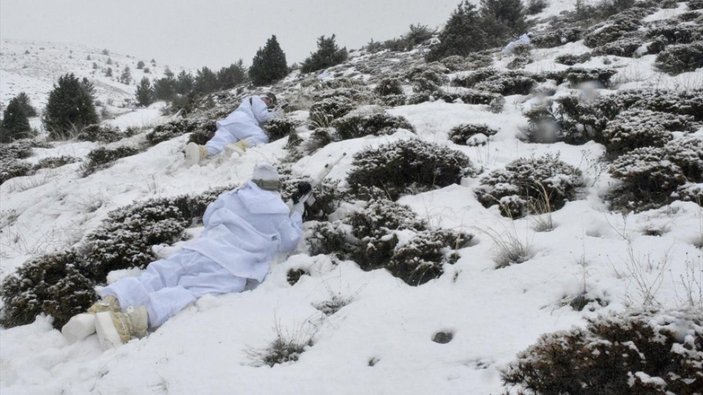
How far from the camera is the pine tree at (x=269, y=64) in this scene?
17.3 metres

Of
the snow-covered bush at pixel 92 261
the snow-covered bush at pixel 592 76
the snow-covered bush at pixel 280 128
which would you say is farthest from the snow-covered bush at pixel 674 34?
the snow-covered bush at pixel 92 261

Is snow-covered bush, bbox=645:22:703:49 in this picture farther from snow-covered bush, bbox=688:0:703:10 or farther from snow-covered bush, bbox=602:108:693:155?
snow-covered bush, bbox=602:108:693:155

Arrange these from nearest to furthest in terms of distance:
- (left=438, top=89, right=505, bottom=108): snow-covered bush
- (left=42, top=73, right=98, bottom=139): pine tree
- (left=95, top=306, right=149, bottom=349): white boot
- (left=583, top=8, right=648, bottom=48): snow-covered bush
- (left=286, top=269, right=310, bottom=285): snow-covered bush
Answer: (left=95, top=306, right=149, bottom=349): white boot → (left=286, top=269, right=310, bottom=285): snow-covered bush → (left=438, top=89, right=505, bottom=108): snow-covered bush → (left=583, top=8, right=648, bottom=48): snow-covered bush → (left=42, top=73, right=98, bottom=139): pine tree

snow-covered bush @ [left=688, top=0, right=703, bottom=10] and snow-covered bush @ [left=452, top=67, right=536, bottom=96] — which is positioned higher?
snow-covered bush @ [left=688, top=0, right=703, bottom=10]

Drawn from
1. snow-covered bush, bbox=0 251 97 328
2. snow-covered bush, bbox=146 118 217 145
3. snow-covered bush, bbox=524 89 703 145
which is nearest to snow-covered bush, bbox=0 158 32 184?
snow-covered bush, bbox=146 118 217 145

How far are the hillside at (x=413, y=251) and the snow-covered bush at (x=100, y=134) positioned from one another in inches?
106

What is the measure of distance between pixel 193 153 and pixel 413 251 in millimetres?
4798

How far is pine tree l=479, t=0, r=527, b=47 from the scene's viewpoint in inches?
612

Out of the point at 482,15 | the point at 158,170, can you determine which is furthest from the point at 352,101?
the point at 482,15

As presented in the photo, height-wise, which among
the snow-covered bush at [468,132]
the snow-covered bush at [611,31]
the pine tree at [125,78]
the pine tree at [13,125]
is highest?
the pine tree at [125,78]

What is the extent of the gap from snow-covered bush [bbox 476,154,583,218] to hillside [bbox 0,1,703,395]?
0.07 ft

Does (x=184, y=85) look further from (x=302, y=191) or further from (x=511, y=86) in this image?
(x=302, y=191)

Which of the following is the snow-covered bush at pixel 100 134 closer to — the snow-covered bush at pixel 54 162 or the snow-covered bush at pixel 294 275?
the snow-covered bush at pixel 54 162

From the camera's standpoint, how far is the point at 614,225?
3.37 meters
